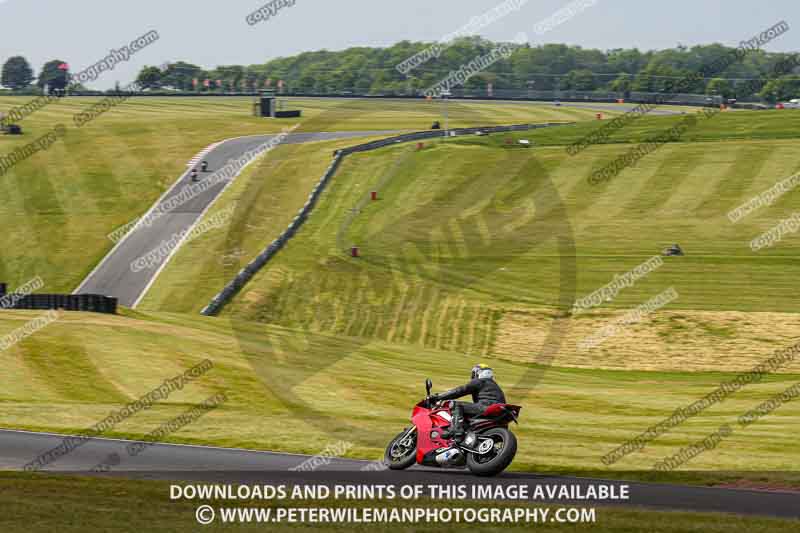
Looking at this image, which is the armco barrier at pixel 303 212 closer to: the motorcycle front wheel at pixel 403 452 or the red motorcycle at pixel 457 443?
the motorcycle front wheel at pixel 403 452

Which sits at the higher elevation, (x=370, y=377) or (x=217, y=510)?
(x=217, y=510)

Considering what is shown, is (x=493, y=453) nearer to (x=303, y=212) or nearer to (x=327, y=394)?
(x=327, y=394)

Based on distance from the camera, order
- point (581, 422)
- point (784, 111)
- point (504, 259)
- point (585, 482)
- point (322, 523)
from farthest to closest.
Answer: point (784, 111)
point (504, 259)
point (581, 422)
point (585, 482)
point (322, 523)

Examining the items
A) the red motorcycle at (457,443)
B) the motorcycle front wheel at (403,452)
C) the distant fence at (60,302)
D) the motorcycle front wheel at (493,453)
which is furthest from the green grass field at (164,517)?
the distant fence at (60,302)

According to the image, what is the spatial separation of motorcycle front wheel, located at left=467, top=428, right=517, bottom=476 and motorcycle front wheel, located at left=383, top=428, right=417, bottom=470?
1.16 meters

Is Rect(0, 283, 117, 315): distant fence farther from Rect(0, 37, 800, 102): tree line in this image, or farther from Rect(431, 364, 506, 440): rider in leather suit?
Rect(0, 37, 800, 102): tree line

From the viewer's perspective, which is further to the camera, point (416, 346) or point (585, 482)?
point (416, 346)

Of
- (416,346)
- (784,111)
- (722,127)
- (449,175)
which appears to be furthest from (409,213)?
(784,111)

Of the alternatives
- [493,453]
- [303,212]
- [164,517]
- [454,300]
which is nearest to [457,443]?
[493,453]

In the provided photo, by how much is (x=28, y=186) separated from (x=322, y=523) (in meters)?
61.5

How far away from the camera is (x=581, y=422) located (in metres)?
26.8

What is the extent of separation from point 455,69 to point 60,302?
132879 millimetres

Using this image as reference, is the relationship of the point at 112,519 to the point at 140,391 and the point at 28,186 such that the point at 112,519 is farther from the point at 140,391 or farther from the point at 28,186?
the point at 28,186

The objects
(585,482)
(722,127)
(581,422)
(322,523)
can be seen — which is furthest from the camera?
(722,127)
